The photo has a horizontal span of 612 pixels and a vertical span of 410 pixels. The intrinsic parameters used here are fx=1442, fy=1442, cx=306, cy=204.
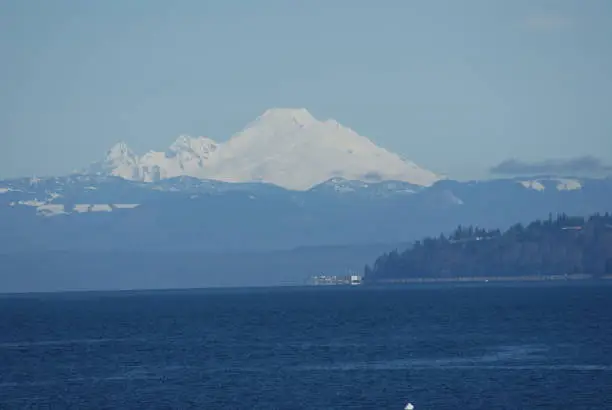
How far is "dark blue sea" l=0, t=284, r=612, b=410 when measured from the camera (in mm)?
84688

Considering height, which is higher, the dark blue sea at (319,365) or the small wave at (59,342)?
the small wave at (59,342)

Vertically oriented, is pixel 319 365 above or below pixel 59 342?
below

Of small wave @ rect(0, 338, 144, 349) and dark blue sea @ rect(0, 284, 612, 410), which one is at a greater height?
small wave @ rect(0, 338, 144, 349)

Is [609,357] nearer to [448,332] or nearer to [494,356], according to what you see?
[494,356]

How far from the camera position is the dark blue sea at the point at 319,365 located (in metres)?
84.7

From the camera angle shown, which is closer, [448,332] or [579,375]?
[579,375]

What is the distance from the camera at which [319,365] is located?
105 metres

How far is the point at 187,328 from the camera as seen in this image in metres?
162

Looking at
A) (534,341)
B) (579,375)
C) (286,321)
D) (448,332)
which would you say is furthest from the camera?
(286,321)

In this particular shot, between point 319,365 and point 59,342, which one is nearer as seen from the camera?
point 319,365

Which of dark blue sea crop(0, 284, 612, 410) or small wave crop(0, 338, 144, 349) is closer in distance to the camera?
dark blue sea crop(0, 284, 612, 410)

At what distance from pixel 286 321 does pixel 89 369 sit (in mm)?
70664

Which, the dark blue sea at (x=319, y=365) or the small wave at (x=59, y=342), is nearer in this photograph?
the dark blue sea at (x=319, y=365)

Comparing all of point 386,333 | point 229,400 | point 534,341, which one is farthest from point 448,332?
point 229,400
